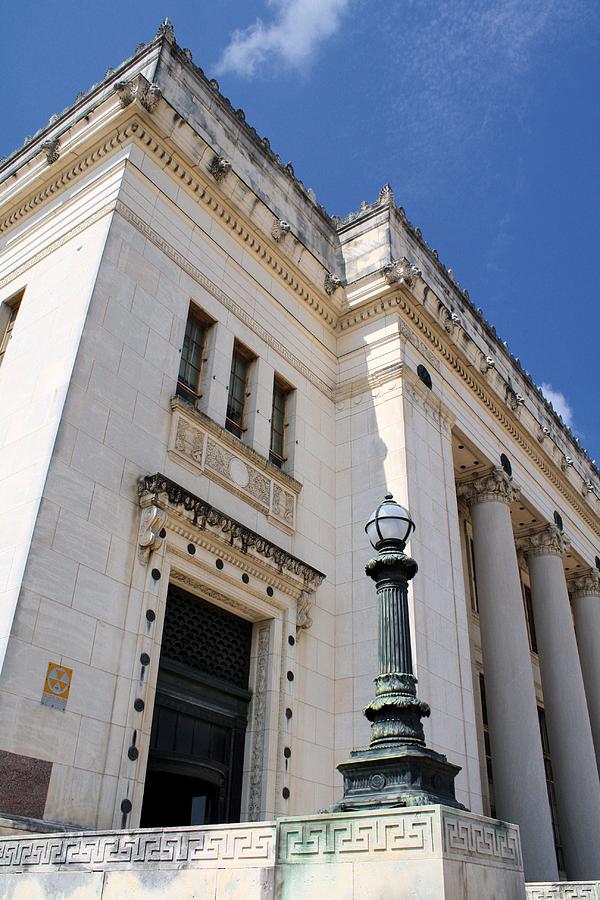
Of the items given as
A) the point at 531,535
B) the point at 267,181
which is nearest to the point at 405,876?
the point at 267,181

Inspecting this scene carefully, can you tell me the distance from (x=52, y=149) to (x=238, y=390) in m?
5.74

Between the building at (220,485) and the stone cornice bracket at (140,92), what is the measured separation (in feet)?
0.22

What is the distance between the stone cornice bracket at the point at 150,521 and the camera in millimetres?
11367

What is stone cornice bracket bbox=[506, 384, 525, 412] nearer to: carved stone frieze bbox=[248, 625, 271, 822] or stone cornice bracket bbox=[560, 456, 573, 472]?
stone cornice bracket bbox=[560, 456, 573, 472]

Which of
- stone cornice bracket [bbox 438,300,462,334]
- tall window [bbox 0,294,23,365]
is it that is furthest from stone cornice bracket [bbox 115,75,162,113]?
stone cornice bracket [bbox 438,300,462,334]

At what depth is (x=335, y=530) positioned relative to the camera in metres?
16.3

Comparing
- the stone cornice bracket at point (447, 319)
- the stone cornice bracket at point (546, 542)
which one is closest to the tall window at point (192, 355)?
the stone cornice bracket at point (447, 319)

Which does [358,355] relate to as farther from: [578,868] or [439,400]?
[578,868]

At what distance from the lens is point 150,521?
450 inches

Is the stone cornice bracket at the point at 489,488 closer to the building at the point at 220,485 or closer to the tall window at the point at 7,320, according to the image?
the building at the point at 220,485

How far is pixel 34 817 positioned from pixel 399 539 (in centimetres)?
519

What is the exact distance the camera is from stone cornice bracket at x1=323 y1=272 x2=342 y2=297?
18.5 meters

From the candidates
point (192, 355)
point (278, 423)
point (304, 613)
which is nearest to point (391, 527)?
point (304, 613)

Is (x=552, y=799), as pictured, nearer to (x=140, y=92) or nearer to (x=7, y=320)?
(x=7, y=320)
